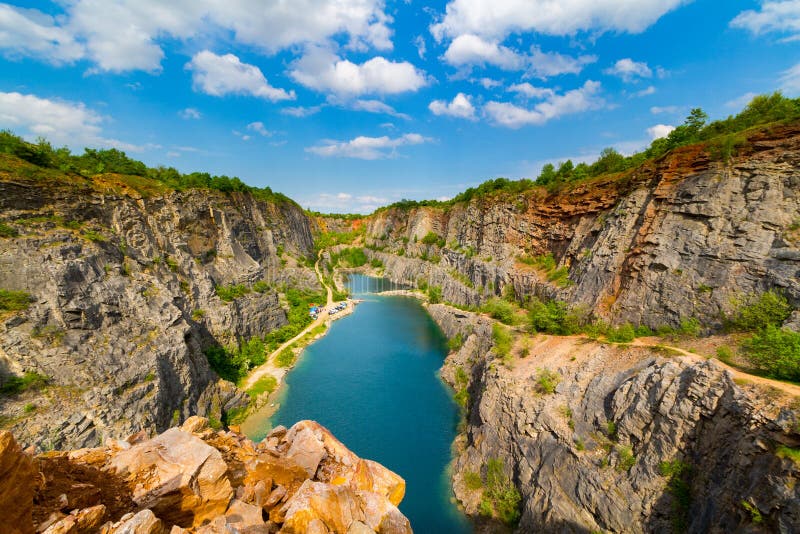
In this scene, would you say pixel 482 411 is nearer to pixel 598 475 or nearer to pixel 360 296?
pixel 598 475

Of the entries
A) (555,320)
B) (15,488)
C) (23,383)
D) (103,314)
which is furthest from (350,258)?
(15,488)

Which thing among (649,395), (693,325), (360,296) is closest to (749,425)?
(649,395)

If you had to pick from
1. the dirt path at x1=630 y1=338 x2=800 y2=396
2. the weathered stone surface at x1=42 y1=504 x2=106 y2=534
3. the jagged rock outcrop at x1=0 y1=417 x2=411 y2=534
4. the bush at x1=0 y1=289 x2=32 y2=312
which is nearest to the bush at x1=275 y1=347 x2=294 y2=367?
the bush at x1=0 y1=289 x2=32 y2=312

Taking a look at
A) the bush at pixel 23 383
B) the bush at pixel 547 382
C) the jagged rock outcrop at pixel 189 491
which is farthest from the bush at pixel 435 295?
the bush at pixel 23 383

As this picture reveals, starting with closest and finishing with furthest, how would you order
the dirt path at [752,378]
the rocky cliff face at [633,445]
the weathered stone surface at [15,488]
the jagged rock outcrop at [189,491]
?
the weathered stone surface at [15,488]
the jagged rock outcrop at [189,491]
the rocky cliff face at [633,445]
the dirt path at [752,378]

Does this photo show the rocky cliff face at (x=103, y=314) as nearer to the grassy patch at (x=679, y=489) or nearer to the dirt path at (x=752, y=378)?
the grassy patch at (x=679, y=489)

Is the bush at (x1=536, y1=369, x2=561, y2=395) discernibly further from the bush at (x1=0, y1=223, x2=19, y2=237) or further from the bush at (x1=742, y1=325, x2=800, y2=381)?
the bush at (x1=0, y1=223, x2=19, y2=237)
